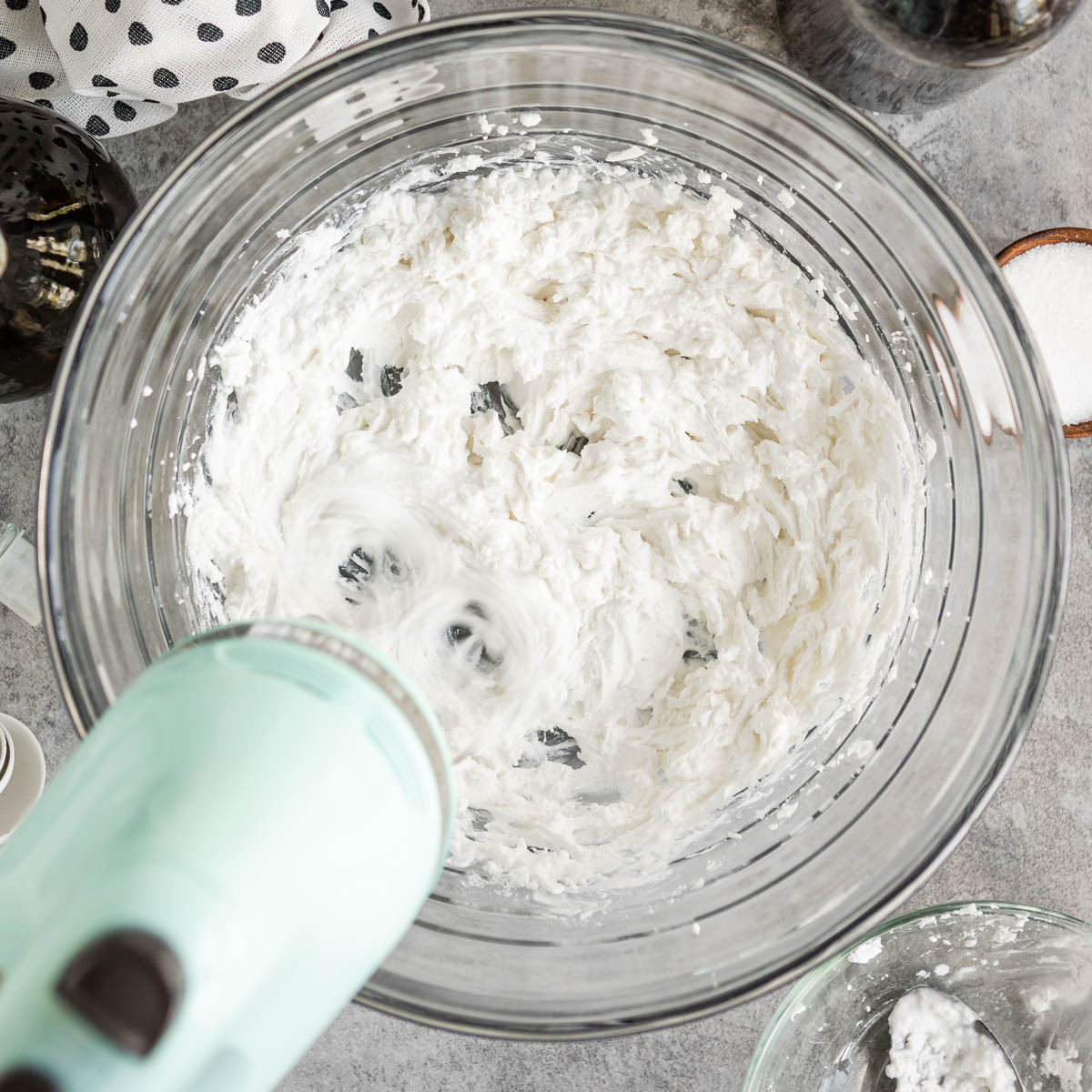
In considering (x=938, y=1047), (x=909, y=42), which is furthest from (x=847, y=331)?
(x=938, y=1047)

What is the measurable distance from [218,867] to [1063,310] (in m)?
0.99

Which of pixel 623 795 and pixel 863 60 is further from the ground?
pixel 863 60

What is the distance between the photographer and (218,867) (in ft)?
1.49

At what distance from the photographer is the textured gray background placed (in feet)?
3.36

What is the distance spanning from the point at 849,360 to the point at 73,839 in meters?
0.71

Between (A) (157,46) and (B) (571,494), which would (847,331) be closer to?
(B) (571,494)

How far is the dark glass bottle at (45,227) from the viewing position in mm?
849

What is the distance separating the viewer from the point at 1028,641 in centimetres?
81

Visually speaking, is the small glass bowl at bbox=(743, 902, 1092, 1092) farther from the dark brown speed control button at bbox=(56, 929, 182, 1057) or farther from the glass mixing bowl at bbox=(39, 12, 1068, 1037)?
the dark brown speed control button at bbox=(56, 929, 182, 1057)

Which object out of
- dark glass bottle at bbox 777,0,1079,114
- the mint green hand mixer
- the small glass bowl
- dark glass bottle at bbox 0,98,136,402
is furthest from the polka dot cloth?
the small glass bowl

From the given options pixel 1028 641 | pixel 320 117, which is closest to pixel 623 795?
pixel 1028 641

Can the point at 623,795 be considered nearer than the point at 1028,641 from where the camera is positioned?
No

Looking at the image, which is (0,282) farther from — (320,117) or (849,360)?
(849,360)

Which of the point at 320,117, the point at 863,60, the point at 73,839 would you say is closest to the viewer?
the point at 73,839
